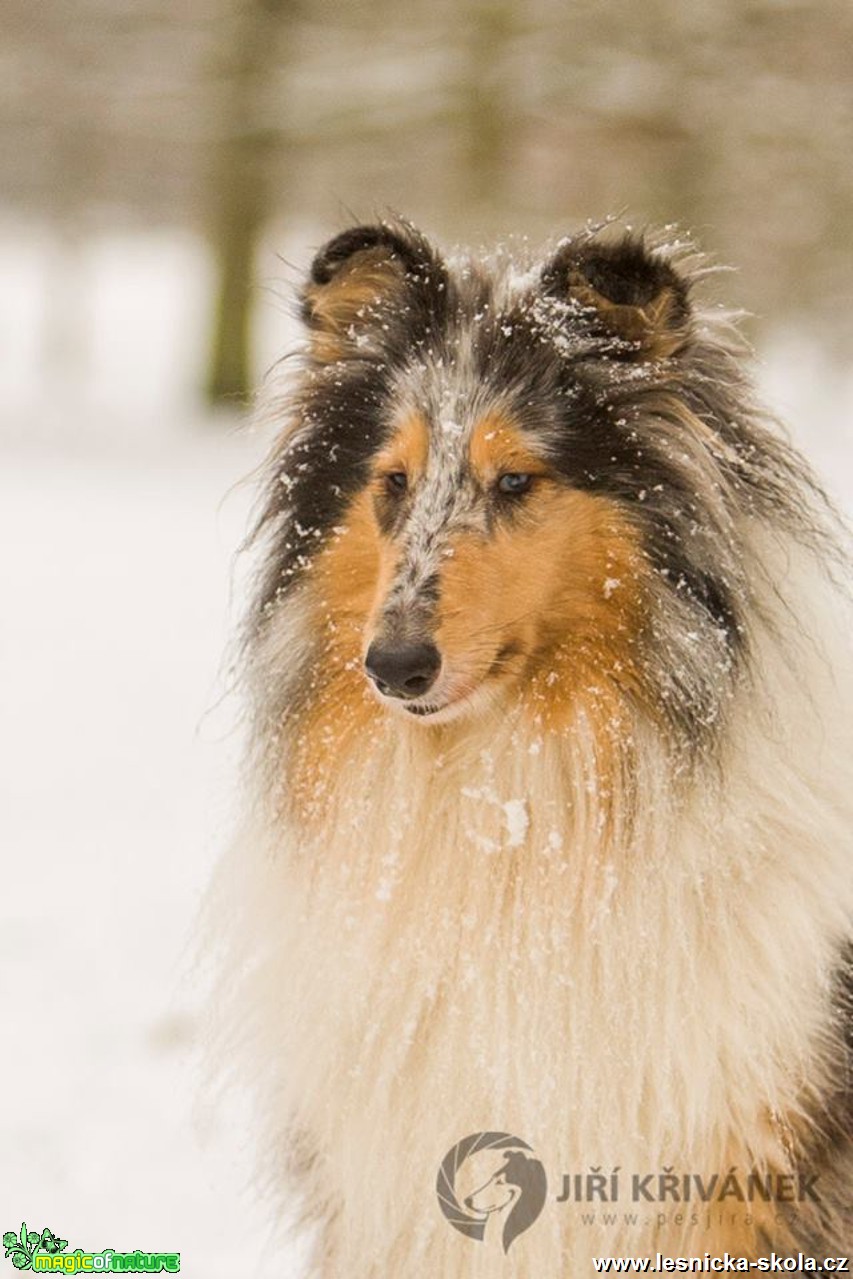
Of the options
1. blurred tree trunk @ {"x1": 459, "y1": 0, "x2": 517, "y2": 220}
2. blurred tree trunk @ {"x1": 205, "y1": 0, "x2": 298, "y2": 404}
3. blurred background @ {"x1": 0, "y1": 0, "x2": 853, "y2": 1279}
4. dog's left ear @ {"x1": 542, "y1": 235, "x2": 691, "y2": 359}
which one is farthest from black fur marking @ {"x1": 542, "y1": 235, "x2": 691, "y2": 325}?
blurred tree trunk @ {"x1": 205, "y1": 0, "x2": 298, "y2": 404}

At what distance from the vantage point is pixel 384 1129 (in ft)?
9.62

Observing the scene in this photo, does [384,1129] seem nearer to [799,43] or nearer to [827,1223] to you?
Result: [827,1223]

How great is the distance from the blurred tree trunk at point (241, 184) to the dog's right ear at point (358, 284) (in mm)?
12141

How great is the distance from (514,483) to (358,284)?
2.04ft

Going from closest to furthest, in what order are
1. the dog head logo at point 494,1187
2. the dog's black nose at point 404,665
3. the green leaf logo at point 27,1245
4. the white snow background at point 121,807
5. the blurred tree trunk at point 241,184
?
the dog's black nose at point 404,665
the dog head logo at point 494,1187
the green leaf logo at point 27,1245
the white snow background at point 121,807
the blurred tree trunk at point 241,184

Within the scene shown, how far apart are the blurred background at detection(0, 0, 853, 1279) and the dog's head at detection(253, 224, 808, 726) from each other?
57 centimetres

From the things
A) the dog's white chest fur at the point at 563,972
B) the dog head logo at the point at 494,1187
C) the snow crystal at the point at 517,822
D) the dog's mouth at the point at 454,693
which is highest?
the dog's mouth at the point at 454,693

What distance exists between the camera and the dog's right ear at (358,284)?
3.11 m

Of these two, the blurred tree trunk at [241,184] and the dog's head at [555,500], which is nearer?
the dog's head at [555,500]

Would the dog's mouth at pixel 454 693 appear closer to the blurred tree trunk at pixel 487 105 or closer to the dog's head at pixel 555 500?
the dog's head at pixel 555 500

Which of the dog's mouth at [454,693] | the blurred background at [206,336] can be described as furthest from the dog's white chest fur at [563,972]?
the blurred background at [206,336]

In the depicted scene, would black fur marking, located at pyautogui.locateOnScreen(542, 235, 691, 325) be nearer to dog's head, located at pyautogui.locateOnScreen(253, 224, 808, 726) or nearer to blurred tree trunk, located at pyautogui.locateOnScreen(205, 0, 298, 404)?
dog's head, located at pyautogui.locateOnScreen(253, 224, 808, 726)

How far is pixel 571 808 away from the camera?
2906 mm

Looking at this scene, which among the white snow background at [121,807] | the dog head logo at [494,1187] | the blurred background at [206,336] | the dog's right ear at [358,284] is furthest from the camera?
the blurred background at [206,336]
